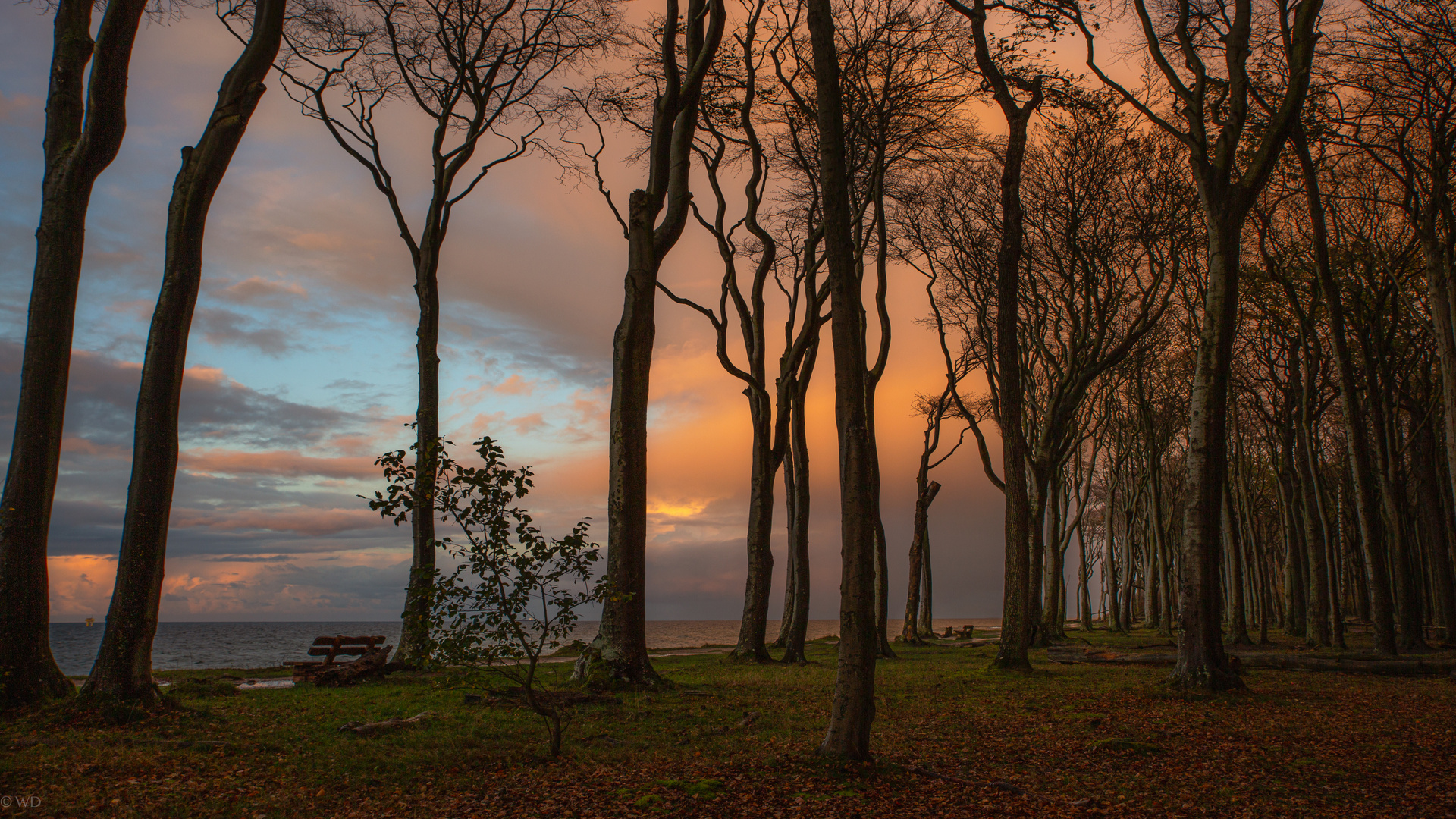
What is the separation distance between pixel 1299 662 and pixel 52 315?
1891cm

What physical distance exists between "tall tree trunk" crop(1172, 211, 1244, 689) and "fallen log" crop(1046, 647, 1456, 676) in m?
1.04

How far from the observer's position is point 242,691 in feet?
34.5

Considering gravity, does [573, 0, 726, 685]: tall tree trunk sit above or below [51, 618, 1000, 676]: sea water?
above

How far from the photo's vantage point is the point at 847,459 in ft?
20.7

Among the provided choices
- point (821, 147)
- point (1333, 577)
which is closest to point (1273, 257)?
point (1333, 577)

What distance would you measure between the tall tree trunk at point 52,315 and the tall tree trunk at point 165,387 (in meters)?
0.64

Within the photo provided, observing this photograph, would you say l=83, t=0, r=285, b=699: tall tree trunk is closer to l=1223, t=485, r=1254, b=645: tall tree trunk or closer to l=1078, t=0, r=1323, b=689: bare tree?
l=1078, t=0, r=1323, b=689: bare tree

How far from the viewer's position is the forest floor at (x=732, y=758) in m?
5.32

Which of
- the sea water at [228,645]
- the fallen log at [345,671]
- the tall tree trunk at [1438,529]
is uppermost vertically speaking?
the tall tree trunk at [1438,529]

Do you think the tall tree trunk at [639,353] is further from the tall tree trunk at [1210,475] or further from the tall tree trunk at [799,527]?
the tall tree trunk at [1210,475]

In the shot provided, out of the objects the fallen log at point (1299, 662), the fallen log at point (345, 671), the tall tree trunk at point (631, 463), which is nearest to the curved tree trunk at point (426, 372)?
the fallen log at point (345, 671)

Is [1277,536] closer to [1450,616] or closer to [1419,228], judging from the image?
[1450,616]

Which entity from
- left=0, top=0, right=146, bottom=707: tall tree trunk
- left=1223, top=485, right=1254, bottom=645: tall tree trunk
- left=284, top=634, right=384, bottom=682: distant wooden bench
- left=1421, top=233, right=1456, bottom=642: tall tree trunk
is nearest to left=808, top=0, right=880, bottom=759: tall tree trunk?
left=0, top=0, right=146, bottom=707: tall tree trunk

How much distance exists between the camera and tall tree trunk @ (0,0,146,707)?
7418 millimetres
